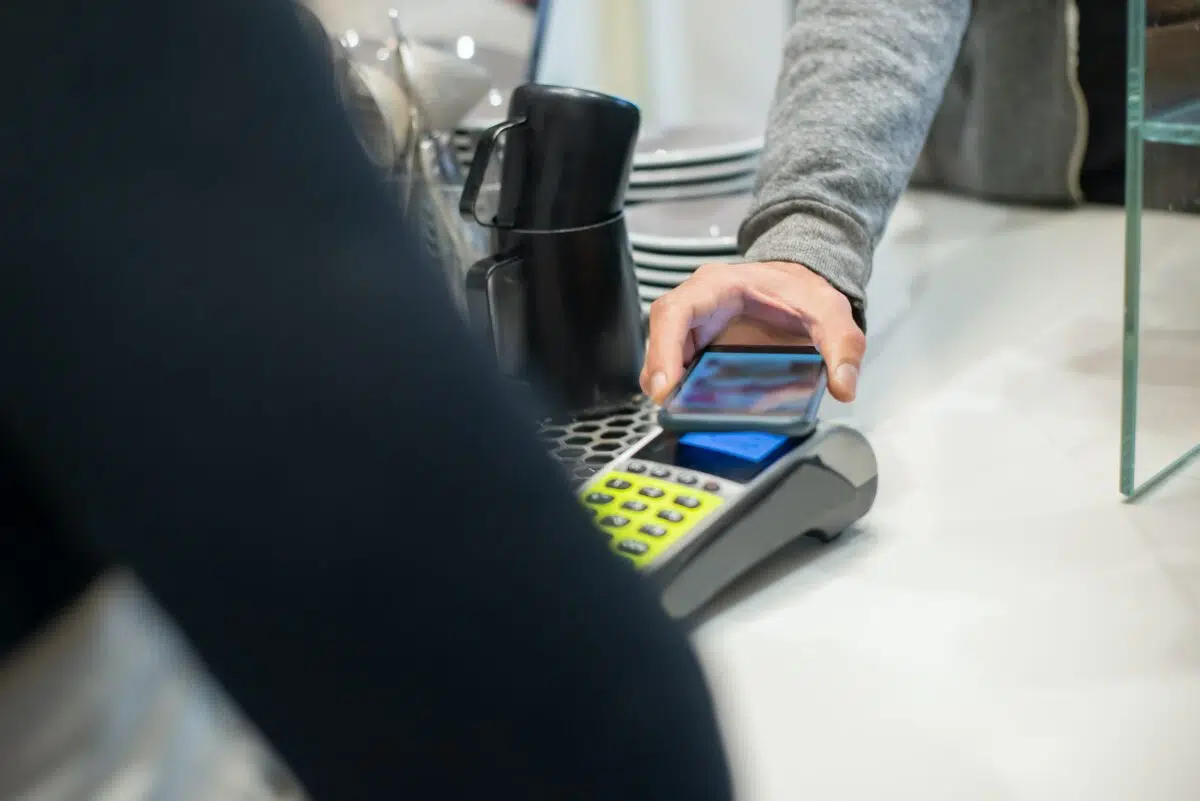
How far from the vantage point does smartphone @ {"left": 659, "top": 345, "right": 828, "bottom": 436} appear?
517mm

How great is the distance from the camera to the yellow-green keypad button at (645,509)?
0.45m

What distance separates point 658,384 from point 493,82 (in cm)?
40

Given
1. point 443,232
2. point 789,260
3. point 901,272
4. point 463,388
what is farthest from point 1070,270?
point 463,388

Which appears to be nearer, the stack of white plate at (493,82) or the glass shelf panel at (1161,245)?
the glass shelf panel at (1161,245)

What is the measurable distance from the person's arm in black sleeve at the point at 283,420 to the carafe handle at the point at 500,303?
383 millimetres

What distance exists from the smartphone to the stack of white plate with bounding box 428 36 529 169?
26 cm

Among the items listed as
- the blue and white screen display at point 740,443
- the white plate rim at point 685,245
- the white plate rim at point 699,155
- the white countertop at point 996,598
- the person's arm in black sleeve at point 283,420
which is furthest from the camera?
the white plate rim at point 699,155

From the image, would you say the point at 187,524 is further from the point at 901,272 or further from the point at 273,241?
the point at 901,272

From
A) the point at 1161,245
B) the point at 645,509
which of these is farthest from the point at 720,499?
the point at 1161,245

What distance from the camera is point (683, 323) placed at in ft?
1.95

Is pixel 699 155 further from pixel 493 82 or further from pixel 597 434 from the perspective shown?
pixel 597 434

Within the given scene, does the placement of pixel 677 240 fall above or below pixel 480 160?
below

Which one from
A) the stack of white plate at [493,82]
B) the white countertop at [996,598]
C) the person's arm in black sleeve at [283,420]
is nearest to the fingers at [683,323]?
the white countertop at [996,598]

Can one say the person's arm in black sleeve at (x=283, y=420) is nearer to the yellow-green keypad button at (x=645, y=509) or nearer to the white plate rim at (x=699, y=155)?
the yellow-green keypad button at (x=645, y=509)
